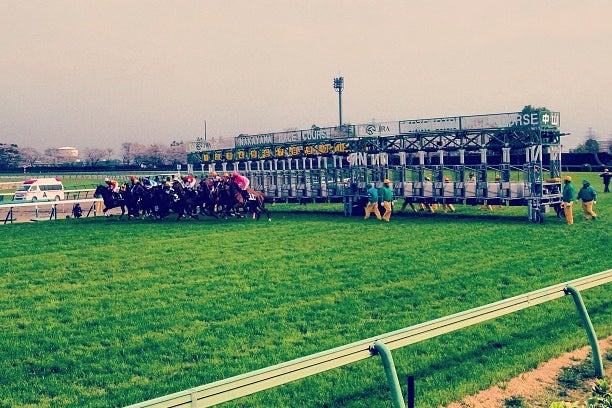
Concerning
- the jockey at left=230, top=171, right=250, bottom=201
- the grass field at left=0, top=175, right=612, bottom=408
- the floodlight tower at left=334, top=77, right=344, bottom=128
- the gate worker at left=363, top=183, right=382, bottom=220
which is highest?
the floodlight tower at left=334, top=77, right=344, bottom=128

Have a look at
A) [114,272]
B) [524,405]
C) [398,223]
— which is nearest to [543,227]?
[398,223]

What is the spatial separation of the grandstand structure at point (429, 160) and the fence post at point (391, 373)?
16803mm

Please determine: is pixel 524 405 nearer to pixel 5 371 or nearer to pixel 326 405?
pixel 326 405

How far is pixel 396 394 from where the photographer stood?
176 inches

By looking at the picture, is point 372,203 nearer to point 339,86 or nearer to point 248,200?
point 248,200

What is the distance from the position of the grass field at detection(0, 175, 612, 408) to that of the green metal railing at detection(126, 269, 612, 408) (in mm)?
744

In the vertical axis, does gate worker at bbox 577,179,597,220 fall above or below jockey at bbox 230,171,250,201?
below

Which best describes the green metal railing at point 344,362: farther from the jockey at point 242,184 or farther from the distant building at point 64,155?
the distant building at point 64,155

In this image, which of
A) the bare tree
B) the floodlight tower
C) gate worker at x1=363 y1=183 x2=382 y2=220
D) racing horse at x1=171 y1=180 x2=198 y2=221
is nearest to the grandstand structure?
gate worker at x1=363 y1=183 x2=382 y2=220

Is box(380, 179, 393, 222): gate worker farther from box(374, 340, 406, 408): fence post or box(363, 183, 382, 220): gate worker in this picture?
box(374, 340, 406, 408): fence post

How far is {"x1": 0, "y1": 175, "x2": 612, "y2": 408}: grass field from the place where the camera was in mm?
→ 6117

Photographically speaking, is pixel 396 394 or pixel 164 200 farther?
pixel 164 200

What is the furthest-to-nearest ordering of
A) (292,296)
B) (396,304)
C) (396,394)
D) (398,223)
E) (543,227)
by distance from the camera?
(398,223) < (543,227) < (292,296) < (396,304) < (396,394)

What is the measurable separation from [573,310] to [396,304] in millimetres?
2262
